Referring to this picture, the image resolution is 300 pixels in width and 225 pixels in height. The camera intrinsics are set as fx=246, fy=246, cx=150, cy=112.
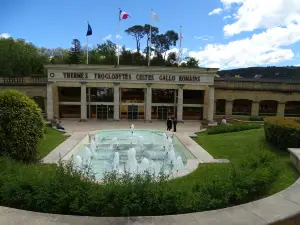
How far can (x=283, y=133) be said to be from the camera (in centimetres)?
1304

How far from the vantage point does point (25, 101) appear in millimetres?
10461

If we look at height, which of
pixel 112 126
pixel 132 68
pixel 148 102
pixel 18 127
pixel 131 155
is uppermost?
pixel 132 68

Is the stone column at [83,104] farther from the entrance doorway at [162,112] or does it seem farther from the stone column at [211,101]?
the stone column at [211,101]

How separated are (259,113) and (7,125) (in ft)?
114

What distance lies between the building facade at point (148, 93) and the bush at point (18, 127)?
22411 millimetres

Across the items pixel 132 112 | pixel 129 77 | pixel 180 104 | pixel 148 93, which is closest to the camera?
pixel 129 77

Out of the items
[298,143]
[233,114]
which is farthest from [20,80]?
[298,143]

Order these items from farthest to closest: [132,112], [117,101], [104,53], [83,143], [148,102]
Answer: [104,53]
[132,112]
[148,102]
[117,101]
[83,143]

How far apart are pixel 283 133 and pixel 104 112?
86.0ft

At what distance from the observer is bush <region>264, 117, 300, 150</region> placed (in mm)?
12641

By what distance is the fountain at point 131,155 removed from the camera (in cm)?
1189

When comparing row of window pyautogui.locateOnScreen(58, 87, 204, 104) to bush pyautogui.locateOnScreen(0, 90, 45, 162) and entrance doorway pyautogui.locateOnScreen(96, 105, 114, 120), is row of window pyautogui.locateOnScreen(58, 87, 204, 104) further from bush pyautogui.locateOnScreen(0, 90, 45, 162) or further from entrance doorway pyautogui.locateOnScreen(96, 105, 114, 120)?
bush pyautogui.locateOnScreen(0, 90, 45, 162)

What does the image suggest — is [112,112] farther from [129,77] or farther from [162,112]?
[162,112]

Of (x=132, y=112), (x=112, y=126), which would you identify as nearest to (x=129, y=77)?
(x=132, y=112)
